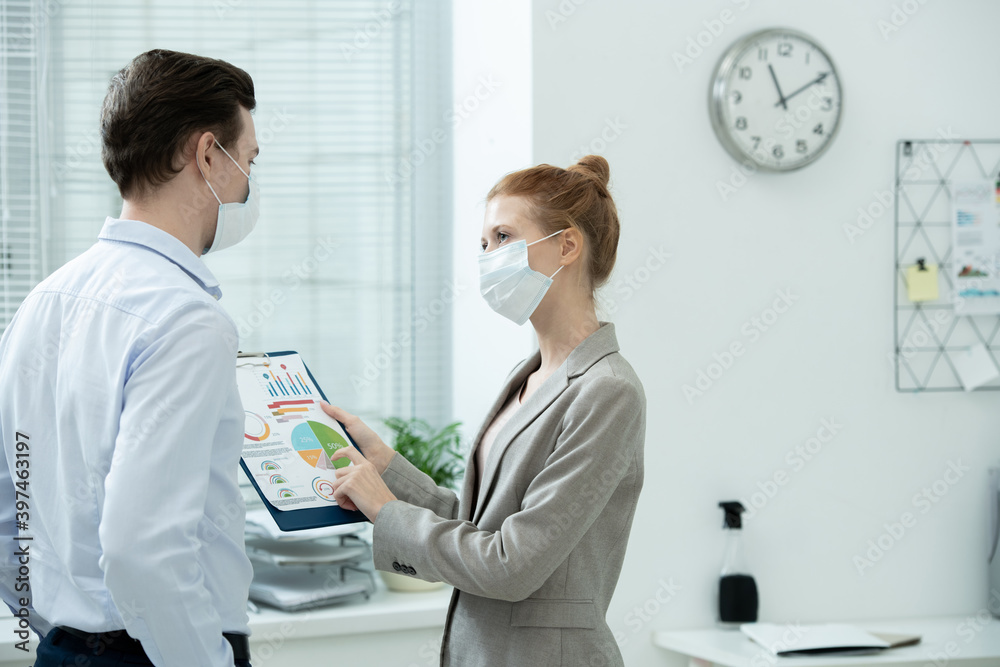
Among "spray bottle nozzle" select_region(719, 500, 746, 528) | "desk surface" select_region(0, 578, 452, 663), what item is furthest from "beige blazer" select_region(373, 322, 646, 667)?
"spray bottle nozzle" select_region(719, 500, 746, 528)

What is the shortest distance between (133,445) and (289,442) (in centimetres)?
42

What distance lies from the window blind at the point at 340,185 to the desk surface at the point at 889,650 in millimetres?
975

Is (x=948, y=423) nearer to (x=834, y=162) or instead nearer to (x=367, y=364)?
(x=834, y=162)

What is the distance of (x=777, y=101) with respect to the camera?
2.11m

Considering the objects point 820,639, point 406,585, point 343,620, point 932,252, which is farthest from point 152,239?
point 932,252

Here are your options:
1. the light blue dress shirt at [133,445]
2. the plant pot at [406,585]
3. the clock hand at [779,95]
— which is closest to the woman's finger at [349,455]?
the light blue dress shirt at [133,445]

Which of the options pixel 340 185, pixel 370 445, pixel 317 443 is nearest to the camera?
pixel 317 443

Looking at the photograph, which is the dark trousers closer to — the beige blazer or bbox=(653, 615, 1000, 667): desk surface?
the beige blazer

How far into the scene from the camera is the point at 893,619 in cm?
223

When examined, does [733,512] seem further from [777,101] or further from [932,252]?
[777,101]

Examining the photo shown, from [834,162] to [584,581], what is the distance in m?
1.48

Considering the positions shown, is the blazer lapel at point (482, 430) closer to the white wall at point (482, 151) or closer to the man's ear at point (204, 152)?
the white wall at point (482, 151)

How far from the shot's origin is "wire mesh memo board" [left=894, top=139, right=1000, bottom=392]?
2219mm

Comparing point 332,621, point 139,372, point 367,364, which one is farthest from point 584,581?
point 367,364
